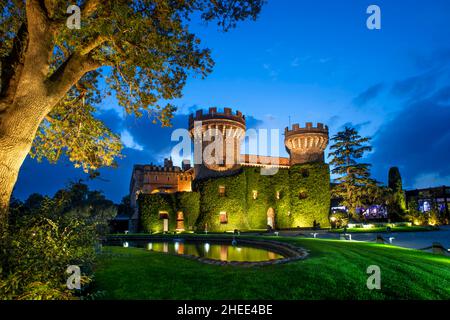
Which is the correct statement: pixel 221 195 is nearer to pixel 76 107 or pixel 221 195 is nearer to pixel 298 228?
pixel 298 228

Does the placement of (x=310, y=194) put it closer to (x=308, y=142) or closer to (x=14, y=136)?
(x=308, y=142)

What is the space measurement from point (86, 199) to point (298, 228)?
4329cm

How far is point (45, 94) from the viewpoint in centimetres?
588

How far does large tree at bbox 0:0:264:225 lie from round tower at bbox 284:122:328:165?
28.0m

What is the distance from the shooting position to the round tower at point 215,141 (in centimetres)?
3142

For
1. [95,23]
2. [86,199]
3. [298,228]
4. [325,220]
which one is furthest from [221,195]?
[86,199]

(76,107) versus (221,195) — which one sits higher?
(76,107)

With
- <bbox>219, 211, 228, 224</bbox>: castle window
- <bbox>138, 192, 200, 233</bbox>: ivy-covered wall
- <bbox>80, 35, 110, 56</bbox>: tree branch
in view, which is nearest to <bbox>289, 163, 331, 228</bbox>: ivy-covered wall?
<bbox>219, 211, 228, 224</bbox>: castle window

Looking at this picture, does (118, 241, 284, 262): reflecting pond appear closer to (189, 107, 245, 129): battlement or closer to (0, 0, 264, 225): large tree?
(0, 0, 264, 225): large tree

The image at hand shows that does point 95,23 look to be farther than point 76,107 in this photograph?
No

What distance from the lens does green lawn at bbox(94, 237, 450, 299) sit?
190 inches

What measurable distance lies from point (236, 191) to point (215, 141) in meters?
6.16
